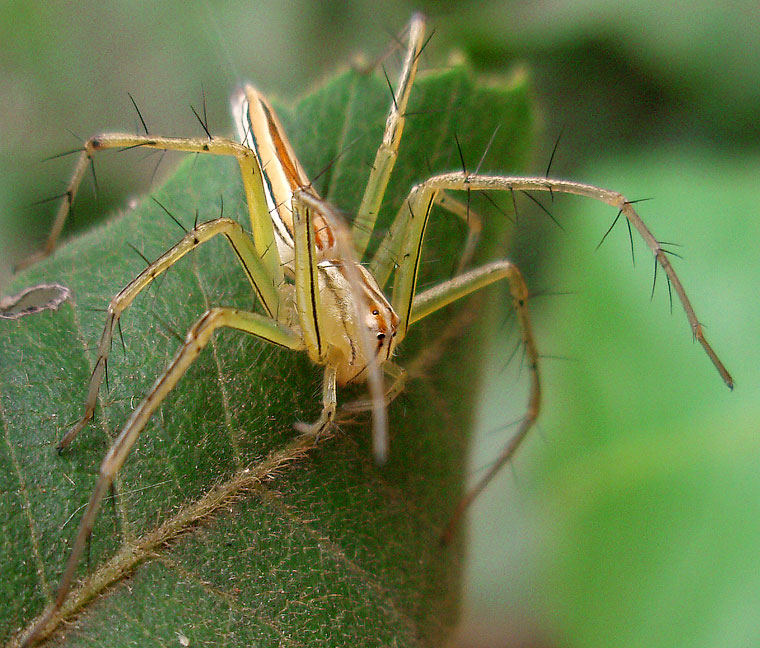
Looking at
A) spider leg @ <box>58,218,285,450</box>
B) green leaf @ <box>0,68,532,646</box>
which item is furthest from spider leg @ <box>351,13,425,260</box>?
spider leg @ <box>58,218,285,450</box>

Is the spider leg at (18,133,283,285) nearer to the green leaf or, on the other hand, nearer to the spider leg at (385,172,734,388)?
the green leaf

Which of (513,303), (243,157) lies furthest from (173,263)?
(513,303)

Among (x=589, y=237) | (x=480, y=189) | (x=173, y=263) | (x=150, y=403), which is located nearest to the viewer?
(x=150, y=403)

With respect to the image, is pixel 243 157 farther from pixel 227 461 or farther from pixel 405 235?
pixel 227 461

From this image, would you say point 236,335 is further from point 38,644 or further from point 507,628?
point 507,628

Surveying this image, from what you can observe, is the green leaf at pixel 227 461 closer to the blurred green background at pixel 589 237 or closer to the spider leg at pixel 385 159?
the spider leg at pixel 385 159

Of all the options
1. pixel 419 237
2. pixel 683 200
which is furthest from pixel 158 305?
pixel 683 200
